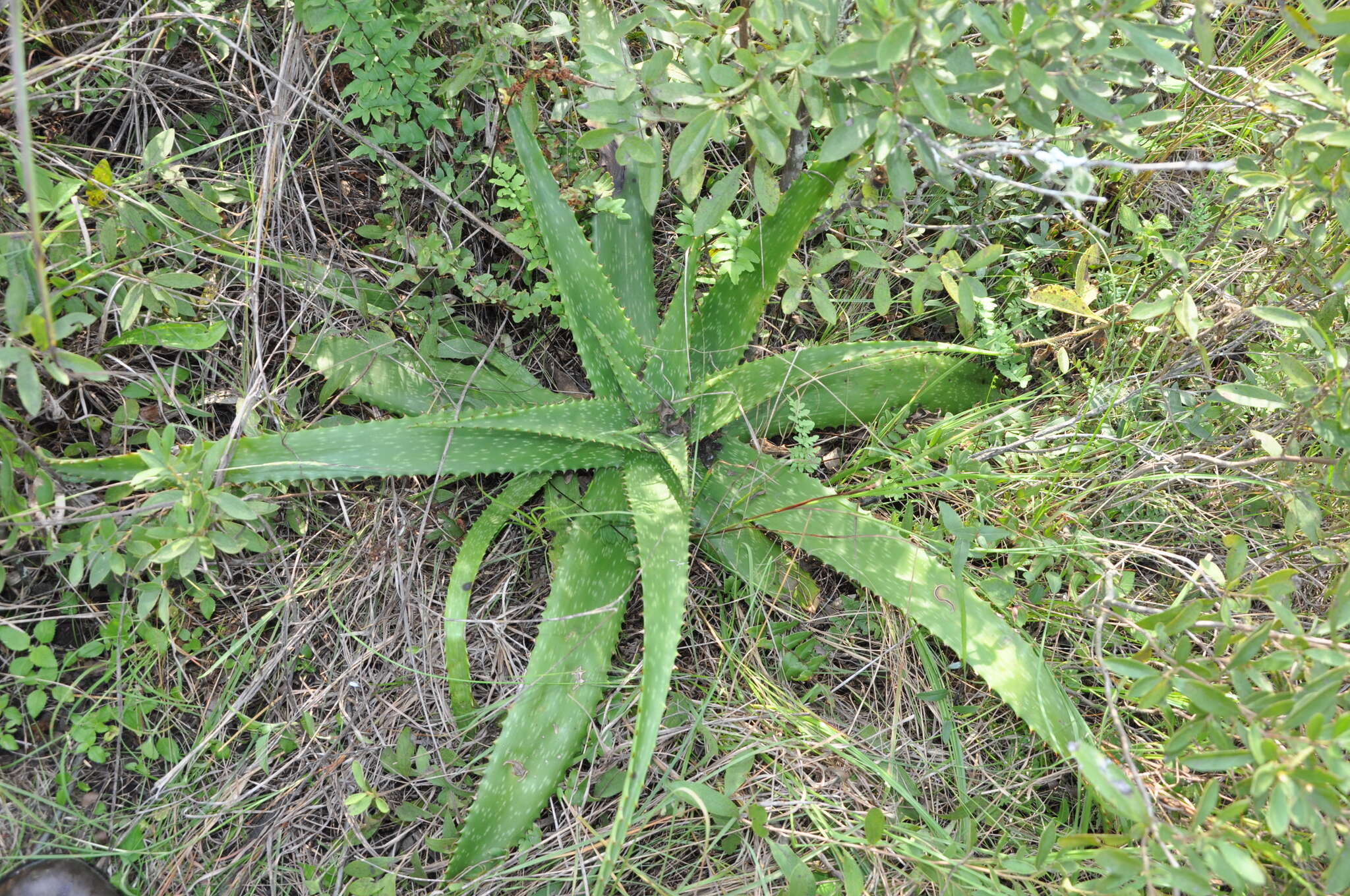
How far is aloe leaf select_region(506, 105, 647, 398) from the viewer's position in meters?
2.25

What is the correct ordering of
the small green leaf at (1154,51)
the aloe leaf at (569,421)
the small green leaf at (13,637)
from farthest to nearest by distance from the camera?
the small green leaf at (13,637), the aloe leaf at (569,421), the small green leaf at (1154,51)

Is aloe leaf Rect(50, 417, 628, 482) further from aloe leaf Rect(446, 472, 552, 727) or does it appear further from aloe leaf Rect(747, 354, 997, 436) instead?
aloe leaf Rect(747, 354, 997, 436)

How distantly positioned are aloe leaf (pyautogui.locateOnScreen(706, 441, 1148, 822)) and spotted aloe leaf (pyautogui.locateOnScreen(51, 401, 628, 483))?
0.41m

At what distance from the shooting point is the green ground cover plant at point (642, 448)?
2029 millimetres

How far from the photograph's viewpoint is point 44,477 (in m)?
2.16

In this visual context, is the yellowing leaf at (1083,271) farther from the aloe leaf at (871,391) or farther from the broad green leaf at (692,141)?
the broad green leaf at (692,141)

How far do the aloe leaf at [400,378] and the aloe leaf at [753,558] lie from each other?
0.63 m

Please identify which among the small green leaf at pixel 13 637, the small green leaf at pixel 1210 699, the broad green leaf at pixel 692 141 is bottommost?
the small green leaf at pixel 13 637

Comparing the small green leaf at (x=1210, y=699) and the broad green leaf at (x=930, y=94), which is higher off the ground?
the broad green leaf at (x=930, y=94)

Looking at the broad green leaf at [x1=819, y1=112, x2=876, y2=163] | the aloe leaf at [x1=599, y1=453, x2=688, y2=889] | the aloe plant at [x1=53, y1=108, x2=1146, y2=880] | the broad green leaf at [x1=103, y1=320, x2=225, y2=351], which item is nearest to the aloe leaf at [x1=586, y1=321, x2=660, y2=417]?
the aloe plant at [x1=53, y1=108, x2=1146, y2=880]

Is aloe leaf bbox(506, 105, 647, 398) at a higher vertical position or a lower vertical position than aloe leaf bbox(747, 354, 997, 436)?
higher

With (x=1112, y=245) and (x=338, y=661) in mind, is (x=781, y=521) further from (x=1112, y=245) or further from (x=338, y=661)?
(x=1112, y=245)

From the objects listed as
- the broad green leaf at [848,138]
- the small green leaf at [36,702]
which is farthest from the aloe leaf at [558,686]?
the small green leaf at [36,702]

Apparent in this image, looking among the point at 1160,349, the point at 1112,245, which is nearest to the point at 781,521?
the point at 1160,349
